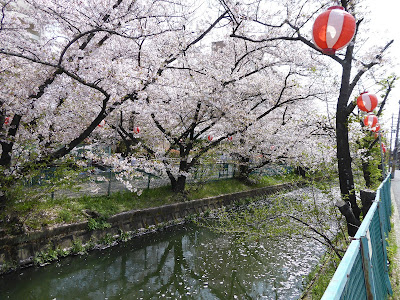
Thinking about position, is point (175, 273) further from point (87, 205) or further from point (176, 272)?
point (87, 205)

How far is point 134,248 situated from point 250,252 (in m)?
3.89

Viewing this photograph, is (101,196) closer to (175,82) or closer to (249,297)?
(175,82)

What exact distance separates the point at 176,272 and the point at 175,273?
0.20ft

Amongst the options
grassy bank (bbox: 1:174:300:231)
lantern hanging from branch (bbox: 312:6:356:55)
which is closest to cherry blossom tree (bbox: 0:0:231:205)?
grassy bank (bbox: 1:174:300:231)

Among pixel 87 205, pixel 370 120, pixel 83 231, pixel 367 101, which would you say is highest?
pixel 367 101

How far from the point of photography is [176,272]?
8.02 m

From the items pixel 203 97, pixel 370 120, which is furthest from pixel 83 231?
pixel 370 120

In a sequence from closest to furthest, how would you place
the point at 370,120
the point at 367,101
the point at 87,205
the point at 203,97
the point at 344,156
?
the point at 344,156
the point at 367,101
the point at 370,120
the point at 87,205
the point at 203,97

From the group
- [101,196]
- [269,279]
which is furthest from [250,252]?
[101,196]

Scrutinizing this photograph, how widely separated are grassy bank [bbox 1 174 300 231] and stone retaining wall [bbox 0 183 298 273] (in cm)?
26

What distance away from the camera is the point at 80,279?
7180mm

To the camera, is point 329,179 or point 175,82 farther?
point 175,82

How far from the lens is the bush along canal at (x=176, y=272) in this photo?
22.0ft

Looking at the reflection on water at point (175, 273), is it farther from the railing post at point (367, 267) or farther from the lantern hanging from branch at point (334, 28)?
the lantern hanging from branch at point (334, 28)
